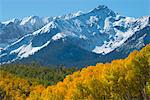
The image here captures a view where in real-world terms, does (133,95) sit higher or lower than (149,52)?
lower

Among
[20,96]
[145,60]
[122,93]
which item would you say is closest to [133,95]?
[122,93]

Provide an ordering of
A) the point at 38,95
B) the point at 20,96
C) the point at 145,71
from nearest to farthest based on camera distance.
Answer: the point at 145,71, the point at 38,95, the point at 20,96

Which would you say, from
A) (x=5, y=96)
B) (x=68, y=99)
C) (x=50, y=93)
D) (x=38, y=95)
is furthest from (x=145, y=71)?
(x=5, y=96)

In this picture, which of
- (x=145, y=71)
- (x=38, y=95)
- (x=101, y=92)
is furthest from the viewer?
(x=38, y=95)

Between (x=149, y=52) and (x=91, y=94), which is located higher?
(x=149, y=52)

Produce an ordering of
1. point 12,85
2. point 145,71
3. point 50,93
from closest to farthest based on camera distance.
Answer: point 145,71, point 50,93, point 12,85

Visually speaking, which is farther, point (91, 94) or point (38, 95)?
point (38, 95)

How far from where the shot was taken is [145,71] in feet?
363

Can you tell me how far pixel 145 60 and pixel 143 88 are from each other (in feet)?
23.4

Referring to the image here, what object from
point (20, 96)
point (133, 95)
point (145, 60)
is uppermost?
point (20, 96)

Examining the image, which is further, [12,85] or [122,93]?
[12,85]

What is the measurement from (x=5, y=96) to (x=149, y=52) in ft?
292

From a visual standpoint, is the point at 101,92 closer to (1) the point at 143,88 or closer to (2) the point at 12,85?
(1) the point at 143,88

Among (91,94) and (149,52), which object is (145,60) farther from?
(91,94)
